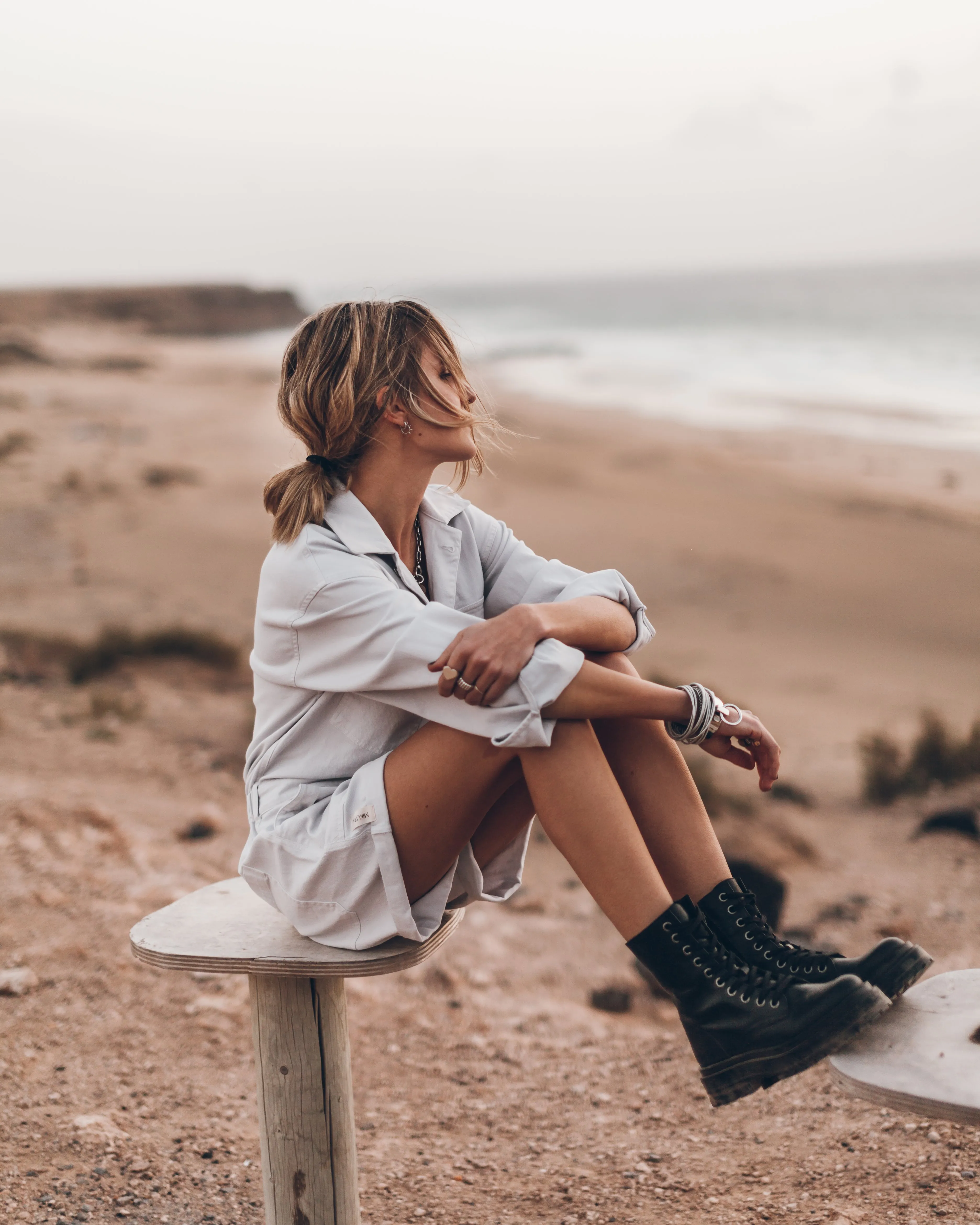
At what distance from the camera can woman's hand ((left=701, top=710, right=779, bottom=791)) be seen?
2232 mm

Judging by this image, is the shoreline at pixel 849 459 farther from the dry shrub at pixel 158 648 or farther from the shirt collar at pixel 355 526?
A: the shirt collar at pixel 355 526

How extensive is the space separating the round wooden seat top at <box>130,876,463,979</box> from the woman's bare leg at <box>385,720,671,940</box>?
6.0 inches

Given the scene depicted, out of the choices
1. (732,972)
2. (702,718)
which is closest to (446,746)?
(702,718)

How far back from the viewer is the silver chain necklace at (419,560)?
2.41m

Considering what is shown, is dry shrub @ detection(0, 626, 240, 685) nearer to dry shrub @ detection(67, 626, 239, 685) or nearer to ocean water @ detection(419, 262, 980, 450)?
dry shrub @ detection(67, 626, 239, 685)

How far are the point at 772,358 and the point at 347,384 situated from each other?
106ft

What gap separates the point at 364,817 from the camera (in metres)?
1.99

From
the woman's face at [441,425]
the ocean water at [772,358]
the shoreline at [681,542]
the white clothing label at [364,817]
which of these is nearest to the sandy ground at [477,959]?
the shoreline at [681,542]

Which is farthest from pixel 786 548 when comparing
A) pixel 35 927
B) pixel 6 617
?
pixel 35 927

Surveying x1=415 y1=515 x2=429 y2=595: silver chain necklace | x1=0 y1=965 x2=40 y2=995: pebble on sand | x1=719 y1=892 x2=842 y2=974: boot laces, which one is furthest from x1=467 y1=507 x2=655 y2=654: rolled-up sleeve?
x1=0 y1=965 x2=40 y2=995: pebble on sand

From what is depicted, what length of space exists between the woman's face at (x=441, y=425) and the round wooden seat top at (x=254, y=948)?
94cm

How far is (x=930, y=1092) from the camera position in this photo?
1.65m

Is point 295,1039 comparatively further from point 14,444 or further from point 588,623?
point 14,444

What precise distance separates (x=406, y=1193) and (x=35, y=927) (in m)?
1.64
